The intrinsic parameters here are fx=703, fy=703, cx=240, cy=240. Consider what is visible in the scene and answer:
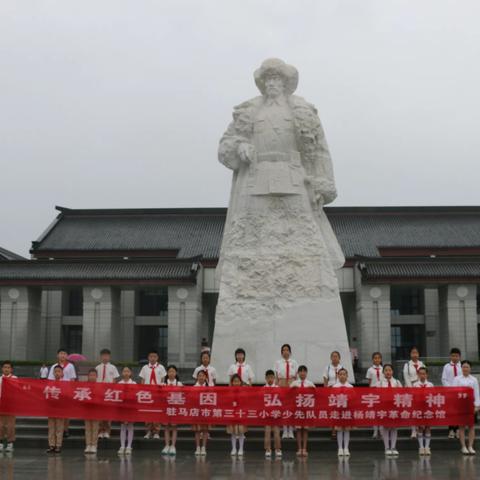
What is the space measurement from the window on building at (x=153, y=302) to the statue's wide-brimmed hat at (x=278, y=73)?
23.3m

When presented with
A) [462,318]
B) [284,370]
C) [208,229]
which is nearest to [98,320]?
[208,229]

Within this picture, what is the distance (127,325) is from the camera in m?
33.6

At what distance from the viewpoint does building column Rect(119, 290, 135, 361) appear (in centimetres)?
3275

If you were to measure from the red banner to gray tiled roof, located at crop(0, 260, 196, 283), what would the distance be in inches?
788

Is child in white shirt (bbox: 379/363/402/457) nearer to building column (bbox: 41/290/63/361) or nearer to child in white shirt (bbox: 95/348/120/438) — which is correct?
child in white shirt (bbox: 95/348/120/438)

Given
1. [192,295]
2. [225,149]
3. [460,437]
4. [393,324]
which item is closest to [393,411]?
[460,437]

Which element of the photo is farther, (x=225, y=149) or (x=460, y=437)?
(x=225, y=149)

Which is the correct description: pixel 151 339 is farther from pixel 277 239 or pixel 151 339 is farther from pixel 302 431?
pixel 302 431

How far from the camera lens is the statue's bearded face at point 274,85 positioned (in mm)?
12336

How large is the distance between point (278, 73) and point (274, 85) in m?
0.22

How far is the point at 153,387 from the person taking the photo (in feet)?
31.9

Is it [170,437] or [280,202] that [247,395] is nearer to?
[170,437]

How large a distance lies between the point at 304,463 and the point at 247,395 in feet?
4.28

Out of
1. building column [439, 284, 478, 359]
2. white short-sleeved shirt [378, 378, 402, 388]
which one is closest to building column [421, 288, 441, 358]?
building column [439, 284, 478, 359]
